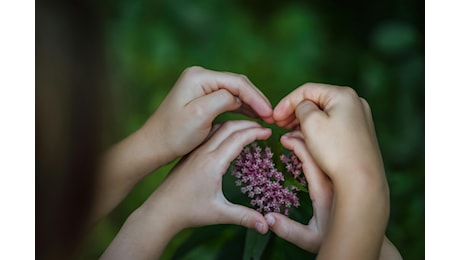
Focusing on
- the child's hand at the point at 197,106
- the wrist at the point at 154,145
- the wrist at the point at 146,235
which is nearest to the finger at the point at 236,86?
the child's hand at the point at 197,106

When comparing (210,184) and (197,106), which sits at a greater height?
(197,106)

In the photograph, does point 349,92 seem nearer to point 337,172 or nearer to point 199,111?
point 337,172

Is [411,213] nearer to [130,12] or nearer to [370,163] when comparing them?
[370,163]

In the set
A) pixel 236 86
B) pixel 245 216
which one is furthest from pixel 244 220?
pixel 236 86

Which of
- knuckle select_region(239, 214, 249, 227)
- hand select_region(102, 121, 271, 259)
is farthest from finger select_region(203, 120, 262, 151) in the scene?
knuckle select_region(239, 214, 249, 227)

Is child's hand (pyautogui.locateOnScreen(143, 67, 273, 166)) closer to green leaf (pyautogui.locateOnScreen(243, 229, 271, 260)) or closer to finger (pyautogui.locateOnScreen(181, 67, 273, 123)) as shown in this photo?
finger (pyautogui.locateOnScreen(181, 67, 273, 123))
